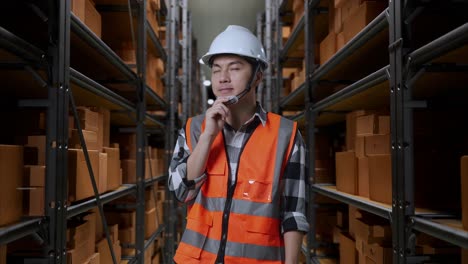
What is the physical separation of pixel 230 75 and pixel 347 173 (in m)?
1.38

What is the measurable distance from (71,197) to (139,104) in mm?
1633

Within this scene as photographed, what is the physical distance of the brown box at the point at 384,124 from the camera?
8.36ft

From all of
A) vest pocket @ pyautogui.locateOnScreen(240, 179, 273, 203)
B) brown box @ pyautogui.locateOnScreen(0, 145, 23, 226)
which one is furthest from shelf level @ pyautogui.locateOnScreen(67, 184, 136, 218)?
vest pocket @ pyautogui.locateOnScreen(240, 179, 273, 203)

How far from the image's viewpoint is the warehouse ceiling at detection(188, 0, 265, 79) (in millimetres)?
7867

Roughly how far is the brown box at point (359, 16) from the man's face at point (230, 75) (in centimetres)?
101

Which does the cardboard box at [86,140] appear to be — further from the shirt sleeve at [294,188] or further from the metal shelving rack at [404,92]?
A: the metal shelving rack at [404,92]

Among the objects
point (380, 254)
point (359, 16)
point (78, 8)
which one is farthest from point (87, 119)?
point (380, 254)

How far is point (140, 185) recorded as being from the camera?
392 cm

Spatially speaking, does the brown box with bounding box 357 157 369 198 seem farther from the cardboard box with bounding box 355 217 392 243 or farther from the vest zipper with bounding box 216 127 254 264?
the vest zipper with bounding box 216 127 254 264

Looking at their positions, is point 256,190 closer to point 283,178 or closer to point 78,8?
point 283,178

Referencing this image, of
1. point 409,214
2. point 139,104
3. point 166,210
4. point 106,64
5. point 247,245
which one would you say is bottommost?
point 166,210

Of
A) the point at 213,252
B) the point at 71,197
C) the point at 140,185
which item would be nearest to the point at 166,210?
the point at 140,185

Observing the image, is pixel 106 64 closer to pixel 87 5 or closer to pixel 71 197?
pixel 87 5

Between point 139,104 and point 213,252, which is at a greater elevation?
point 139,104
